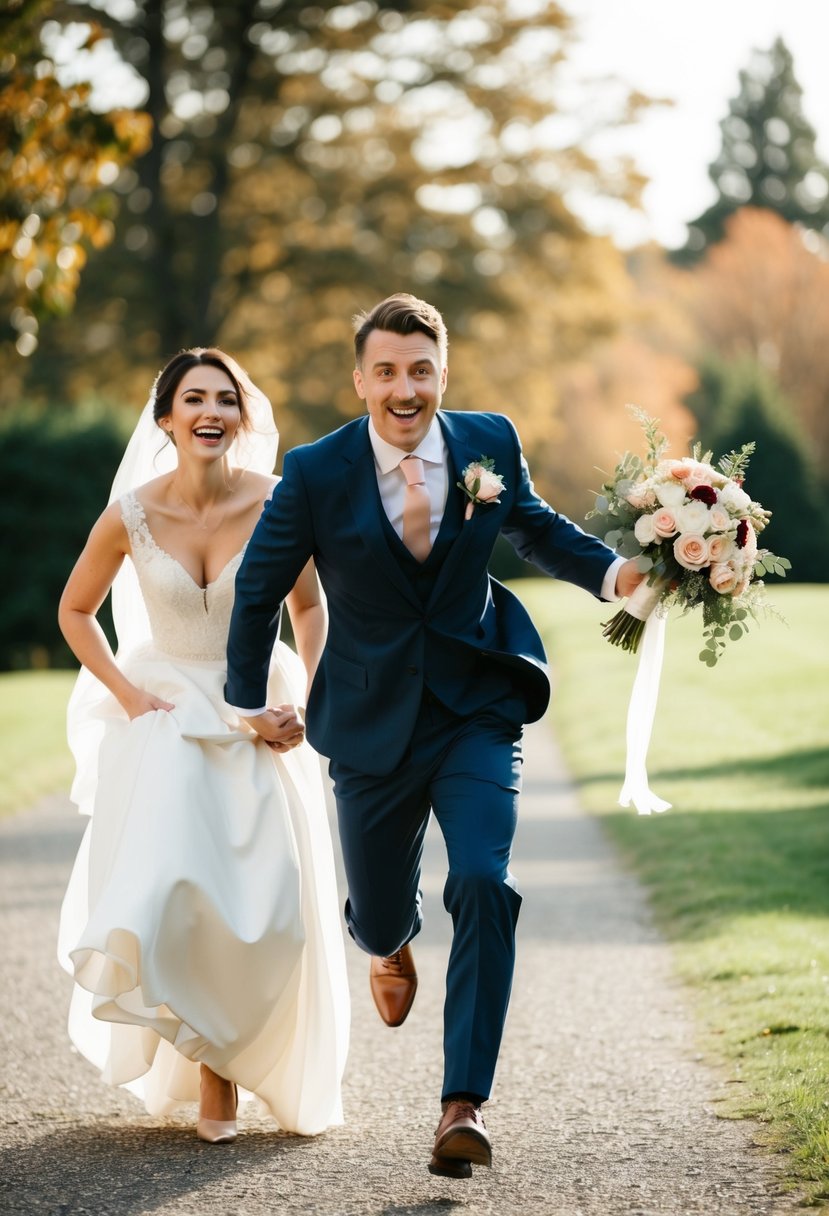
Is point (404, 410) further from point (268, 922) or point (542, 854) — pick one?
point (542, 854)

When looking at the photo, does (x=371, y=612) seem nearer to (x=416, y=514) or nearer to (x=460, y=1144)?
(x=416, y=514)

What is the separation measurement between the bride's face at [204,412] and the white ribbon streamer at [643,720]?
4.84 ft

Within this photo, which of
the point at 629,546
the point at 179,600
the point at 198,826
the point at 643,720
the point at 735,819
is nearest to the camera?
the point at 198,826

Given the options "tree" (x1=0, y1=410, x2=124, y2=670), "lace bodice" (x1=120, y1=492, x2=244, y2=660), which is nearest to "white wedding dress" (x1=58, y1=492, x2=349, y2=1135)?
"lace bodice" (x1=120, y1=492, x2=244, y2=660)

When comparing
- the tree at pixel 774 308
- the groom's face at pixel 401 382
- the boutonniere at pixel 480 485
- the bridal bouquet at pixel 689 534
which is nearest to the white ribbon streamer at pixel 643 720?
the bridal bouquet at pixel 689 534

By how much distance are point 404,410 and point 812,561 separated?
38.3 m

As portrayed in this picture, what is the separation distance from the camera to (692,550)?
15.0ft

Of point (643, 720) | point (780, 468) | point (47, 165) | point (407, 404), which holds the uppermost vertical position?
point (780, 468)

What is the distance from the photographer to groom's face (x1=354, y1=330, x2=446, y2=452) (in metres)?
4.58

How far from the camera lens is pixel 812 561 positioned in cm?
4153

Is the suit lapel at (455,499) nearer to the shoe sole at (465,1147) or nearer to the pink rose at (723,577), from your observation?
the pink rose at (723,577)

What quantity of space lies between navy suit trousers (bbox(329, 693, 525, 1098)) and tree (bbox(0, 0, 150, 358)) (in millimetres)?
5947

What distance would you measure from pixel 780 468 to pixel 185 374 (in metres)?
37.6

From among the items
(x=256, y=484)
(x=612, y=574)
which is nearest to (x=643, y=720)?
(x=612, y=574)
